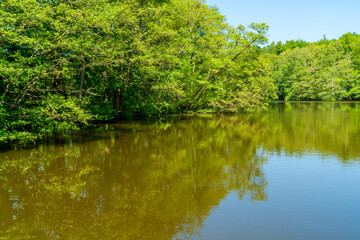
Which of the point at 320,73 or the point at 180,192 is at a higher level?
the point at 320,73

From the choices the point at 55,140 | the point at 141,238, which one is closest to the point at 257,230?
the point at 141,238

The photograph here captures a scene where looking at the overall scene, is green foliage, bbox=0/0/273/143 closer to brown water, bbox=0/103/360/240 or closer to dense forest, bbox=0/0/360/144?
dense forest, bbox=0/0/360/144

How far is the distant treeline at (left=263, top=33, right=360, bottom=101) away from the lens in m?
71.7

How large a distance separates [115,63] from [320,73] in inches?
2730

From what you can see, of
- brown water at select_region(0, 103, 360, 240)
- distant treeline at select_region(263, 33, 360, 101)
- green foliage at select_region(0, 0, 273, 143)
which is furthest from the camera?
distant treeline at select_region(263, 33, 360, 101)

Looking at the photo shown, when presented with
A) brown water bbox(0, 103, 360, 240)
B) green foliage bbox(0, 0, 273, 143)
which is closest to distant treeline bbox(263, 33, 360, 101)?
green foliage bbox(0, 0, 273, 143)

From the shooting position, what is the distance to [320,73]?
75.4 metres

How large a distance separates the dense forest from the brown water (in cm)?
225

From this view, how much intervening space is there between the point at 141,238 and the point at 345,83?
265ft

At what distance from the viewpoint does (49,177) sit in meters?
9.48

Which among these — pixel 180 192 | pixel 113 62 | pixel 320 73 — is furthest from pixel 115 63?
pixel 320 73

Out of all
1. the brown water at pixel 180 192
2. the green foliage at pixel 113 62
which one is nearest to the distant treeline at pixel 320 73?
the green foliage at pixel 113 62

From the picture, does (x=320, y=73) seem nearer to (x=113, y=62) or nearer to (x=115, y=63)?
(x=115, y=63)

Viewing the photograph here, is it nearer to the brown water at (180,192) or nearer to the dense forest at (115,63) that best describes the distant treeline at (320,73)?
the dense forest at (115,63)
